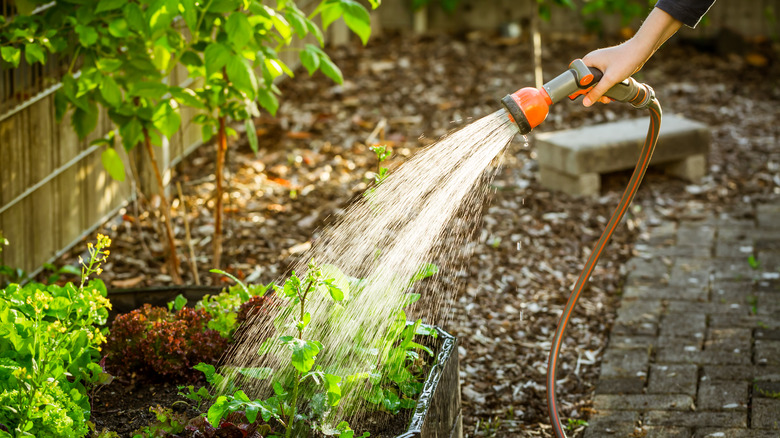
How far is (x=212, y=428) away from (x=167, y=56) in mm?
1593

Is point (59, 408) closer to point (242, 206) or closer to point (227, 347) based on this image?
point (227, 347)

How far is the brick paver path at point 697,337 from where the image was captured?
2.83 m

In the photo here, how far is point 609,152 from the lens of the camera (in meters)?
4.80

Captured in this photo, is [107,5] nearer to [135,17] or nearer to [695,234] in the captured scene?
[135,17]

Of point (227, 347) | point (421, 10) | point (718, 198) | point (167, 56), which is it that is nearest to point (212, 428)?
point (227, 347)

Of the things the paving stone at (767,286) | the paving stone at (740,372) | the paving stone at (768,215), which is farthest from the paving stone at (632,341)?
the paving stone at (768,215)

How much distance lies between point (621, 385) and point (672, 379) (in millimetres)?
188

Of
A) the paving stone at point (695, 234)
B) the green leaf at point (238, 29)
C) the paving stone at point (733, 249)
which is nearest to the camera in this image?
the green leaf at point (238, 29)

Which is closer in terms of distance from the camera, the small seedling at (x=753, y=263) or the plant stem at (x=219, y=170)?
the plant stem at (x=219, y=170)

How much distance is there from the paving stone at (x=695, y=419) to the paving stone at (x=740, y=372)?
0.27 m

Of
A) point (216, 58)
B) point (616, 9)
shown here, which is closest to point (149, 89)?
point (216, 58)

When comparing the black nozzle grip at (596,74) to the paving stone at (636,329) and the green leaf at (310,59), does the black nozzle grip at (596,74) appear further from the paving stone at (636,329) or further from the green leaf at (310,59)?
the paving stone at (636,329)

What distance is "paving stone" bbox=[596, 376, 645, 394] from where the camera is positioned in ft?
9.97

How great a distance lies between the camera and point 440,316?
3582mm
